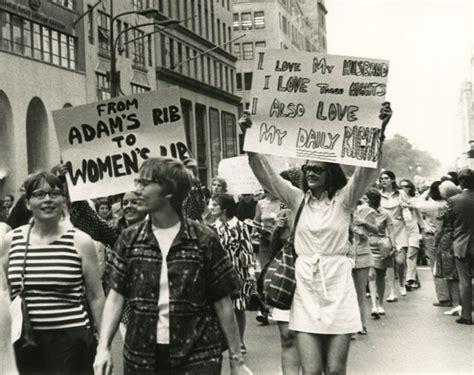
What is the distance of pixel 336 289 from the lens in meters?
Answer: 5.62

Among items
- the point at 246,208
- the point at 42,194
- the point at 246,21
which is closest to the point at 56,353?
the point at 42,194

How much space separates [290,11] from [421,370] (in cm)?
10022

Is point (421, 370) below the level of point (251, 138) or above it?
below

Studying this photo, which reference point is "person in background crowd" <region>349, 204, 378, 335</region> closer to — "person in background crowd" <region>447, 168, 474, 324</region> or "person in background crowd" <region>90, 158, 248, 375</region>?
"person in background crowd" <region>447, 168, 474, 324</region>

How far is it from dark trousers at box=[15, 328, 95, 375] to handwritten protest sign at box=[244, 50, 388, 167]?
5.95ft

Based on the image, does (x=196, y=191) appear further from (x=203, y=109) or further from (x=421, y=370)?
(x=203, y=109)

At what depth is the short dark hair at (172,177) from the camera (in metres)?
4.43

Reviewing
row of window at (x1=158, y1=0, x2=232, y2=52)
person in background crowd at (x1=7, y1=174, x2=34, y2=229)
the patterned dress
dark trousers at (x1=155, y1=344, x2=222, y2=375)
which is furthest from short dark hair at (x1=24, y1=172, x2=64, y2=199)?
row of window at (x1=158, y1=0, x2=232, y2=52)

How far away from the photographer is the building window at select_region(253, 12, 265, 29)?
316 feet

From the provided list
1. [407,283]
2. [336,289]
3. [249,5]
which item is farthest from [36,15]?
[249,5]

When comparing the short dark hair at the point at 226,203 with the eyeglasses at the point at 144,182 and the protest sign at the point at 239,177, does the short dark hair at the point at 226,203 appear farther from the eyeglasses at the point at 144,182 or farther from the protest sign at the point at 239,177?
the protest sign at the point at 239,177

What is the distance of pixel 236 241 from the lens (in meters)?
9.30

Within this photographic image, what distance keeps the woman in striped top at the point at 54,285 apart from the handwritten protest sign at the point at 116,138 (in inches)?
68.8

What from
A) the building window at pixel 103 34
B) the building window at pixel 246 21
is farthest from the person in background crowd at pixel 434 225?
the building window at pixel 246 21
